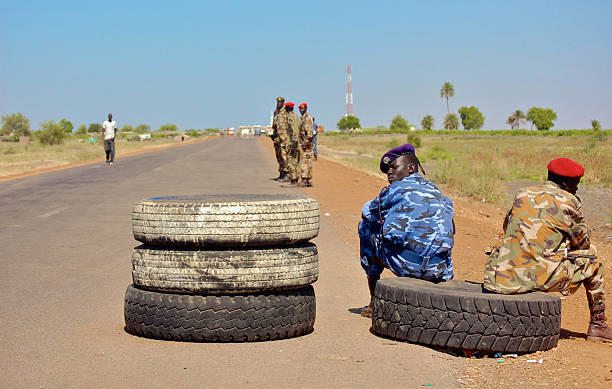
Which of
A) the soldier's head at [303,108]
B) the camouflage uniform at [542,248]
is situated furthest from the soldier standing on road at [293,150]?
the camouflage uniform at [542,248]

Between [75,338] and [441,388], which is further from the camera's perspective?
[75,338]

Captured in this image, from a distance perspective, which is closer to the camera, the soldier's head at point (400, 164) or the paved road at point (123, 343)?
the paved road at point (123, 343)

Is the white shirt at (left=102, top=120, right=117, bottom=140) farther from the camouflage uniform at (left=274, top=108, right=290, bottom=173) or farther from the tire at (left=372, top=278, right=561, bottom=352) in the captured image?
the tire at (left=372, top=278, right=561, bottom=352)

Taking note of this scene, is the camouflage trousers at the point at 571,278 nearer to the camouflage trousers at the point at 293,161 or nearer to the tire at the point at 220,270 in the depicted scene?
the tire at the point at 220,270

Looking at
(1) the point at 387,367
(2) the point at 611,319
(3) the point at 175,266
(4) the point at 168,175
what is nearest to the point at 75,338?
(3) the point at 175,266

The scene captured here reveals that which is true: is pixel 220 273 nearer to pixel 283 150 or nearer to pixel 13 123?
pixel 283 150

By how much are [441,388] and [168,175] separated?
21932 millimetres

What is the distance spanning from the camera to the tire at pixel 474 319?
5406mm

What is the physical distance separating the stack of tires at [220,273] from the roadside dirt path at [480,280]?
136 cm

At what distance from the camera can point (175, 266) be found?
5742 mm

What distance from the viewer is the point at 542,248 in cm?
588

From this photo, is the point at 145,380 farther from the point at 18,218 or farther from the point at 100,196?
the point at 100,196

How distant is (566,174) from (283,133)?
56.7ft

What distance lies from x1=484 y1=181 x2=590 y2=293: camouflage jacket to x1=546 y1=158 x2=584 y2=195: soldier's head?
0.09 meters
